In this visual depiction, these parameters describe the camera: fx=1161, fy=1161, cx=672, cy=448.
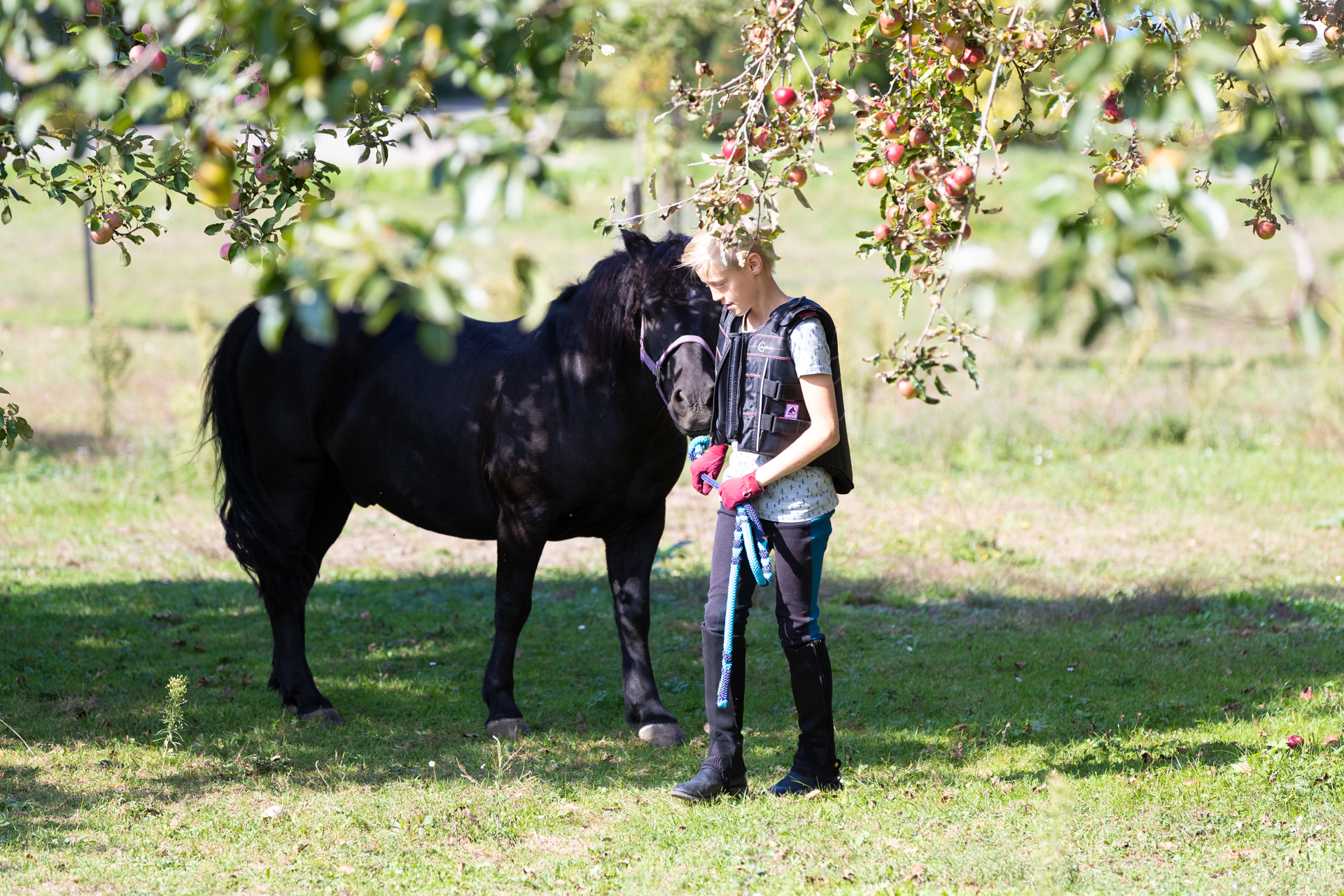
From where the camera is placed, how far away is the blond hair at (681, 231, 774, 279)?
3771mm

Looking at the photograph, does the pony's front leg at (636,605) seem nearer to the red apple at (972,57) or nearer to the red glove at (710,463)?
the red glove at (710,463)

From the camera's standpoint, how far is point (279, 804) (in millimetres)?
4152

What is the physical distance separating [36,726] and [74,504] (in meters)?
5.09

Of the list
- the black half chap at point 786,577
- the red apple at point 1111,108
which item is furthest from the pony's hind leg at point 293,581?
the red apple at point 1111,108

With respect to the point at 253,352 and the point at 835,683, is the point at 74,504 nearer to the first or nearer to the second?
the point at 253,352

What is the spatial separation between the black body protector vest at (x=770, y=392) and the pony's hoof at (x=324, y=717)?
91.3 inches

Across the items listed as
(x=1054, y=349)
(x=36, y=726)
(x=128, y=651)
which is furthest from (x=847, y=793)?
(x=1054, y=349)

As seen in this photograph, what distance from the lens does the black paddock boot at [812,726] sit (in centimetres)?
402

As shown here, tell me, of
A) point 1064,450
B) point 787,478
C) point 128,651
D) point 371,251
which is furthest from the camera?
point 1064,450

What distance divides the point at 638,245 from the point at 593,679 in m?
2.30

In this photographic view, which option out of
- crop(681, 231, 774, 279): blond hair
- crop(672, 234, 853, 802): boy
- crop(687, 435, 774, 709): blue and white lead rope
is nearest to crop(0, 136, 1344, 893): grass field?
crop(672, 234, 853, 802): boy

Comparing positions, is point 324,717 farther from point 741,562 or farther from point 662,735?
point 741,562

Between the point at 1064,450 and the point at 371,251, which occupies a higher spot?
the point at 371,251

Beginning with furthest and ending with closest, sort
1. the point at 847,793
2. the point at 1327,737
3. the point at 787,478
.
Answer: the point at 1327,737 → the point at 847,793 → the point at 787,478
